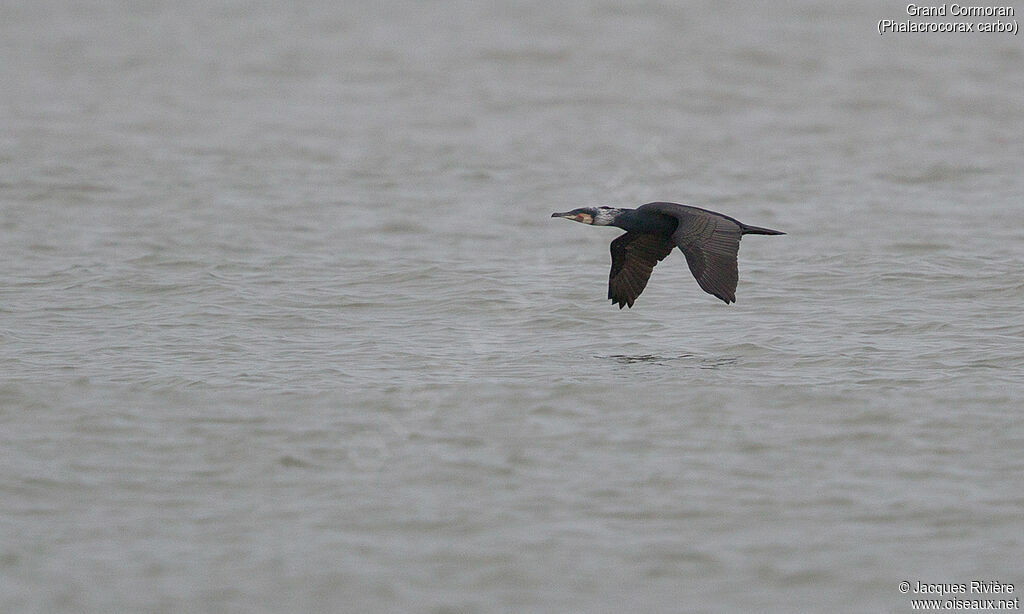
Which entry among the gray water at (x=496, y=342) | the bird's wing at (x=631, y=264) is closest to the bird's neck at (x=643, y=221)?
the bird's wing at (x=631, y=264)

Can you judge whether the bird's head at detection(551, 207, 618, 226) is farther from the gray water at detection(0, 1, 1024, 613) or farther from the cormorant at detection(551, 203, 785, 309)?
the gray water at detection(0, 1, 1024, 613)

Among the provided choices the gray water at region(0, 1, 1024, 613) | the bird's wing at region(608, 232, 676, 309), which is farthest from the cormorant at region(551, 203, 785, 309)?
the gray water at region(0, 1, 1024, 613)

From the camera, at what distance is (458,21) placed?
26.4 meters

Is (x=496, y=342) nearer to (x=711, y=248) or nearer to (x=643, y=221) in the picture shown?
(x=643, y=221)

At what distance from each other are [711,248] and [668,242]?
1283 mm

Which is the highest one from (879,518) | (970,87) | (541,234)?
(970,87)

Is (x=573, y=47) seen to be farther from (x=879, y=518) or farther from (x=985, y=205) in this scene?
(x=879, y=518)

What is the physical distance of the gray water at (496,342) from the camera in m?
6.36

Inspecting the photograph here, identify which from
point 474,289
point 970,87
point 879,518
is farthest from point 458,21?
point 879,518

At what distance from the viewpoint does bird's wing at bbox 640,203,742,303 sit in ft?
28.3

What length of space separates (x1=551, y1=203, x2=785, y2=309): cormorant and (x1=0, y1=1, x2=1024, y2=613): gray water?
458 millimetres

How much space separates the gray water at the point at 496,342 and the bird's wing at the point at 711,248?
0.63m

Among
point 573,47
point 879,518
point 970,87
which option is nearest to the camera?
point 879,518

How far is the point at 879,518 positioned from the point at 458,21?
2073cm
